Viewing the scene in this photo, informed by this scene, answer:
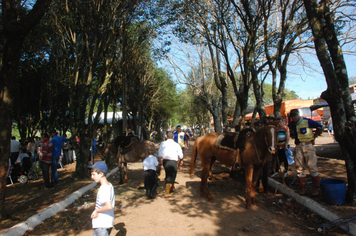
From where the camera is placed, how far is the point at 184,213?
5.79 meters

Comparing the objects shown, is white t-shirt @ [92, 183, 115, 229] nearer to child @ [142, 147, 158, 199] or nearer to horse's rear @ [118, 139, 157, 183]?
child @ [142, 147, 158, 199]

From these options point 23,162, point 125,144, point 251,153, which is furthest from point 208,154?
point 23,162

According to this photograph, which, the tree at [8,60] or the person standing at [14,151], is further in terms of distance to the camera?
the person standing at [14,151]

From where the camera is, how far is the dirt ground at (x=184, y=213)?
15.8ft

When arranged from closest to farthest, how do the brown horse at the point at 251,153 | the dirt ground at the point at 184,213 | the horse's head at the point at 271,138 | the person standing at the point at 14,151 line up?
the dirt ground at the point at 184,213 < the horse's head at the point at 271,138 < the brown horse at the point at 251,153 < the person standing at the point at 14,151

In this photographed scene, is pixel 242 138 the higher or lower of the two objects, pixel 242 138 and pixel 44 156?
the higher

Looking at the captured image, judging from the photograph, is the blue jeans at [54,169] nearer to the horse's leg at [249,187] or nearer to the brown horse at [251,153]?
the brown horse at [251,153]

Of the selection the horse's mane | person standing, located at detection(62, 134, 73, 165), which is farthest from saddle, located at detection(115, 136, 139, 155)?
person standing, located at detection(62, 134, 73, 165)

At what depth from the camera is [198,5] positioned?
12.3m

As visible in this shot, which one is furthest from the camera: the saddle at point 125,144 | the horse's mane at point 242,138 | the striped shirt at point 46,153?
the saddle at point 125,144

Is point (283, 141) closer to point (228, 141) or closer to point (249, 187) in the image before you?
point (228, 141)

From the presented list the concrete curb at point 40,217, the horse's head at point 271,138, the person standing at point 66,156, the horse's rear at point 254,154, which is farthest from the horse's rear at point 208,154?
the person standing at point 66,156

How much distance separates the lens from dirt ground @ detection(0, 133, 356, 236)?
15.8ft

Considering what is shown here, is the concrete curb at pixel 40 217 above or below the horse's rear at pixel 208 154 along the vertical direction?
below
